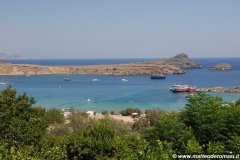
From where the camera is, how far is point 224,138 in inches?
807

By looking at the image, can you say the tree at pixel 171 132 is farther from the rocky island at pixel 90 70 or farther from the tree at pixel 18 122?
the rocky island at pixel 90 70

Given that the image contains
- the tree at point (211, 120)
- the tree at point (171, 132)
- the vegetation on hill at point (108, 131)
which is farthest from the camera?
the tree at point (211, 120)

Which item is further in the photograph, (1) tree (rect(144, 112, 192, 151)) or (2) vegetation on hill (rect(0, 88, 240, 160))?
(2) vegetation on hill (rect(0, 88, 240, 160))

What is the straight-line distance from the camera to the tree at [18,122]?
2070 centimetres

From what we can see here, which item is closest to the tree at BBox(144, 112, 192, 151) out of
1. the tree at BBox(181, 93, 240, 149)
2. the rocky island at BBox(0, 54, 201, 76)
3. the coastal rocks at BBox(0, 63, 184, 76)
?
the tree at BBox(181, 93, 240, 149)

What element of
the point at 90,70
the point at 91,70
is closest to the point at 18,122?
the point at 91,70

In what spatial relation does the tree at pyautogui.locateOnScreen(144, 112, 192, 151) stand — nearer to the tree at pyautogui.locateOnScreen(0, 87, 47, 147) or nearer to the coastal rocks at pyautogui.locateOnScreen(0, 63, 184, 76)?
the tree at pyautogui.locateOnScreen(0, 87, 47, 147)

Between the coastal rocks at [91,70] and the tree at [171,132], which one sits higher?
the tree at [171,132]

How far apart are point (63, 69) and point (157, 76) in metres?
47.8

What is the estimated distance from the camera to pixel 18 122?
21.1 m

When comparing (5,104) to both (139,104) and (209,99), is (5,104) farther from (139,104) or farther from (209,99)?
(139,104)

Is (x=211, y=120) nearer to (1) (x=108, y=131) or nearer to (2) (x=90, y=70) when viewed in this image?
(1) (x=108, y=131)

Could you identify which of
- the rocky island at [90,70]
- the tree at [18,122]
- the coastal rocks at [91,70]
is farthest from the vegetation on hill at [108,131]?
the rocky island at [90,70]

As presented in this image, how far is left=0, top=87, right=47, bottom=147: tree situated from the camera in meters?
20.7
